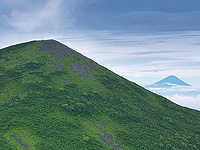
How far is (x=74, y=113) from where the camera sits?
47562 mm

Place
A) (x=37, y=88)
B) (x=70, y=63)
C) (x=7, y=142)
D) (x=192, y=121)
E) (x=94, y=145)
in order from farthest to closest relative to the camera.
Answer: (x=70, y=63), (x=192, y=121), (x=37, y=88), (x=94, y=145), (x=7, y=142)

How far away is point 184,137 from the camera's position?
51.6 m

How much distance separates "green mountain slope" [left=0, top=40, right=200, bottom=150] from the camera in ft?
120

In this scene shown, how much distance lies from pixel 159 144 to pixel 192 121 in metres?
33.2

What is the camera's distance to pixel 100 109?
173ft

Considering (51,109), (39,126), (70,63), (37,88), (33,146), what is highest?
(70,63)

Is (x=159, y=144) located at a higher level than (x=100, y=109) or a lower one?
lower

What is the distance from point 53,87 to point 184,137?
138ft

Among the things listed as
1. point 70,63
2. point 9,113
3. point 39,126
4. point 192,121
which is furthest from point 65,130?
point 192,121

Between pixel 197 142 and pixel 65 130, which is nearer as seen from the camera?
pixel 65 130

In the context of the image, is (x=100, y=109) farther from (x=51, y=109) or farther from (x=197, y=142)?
(x=197, y=142)

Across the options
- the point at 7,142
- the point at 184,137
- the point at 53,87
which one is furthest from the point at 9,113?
the point at 184,137

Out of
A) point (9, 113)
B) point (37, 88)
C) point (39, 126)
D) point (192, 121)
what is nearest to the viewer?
point (39, 126)

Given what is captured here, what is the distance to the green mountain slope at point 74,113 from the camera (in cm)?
3645
